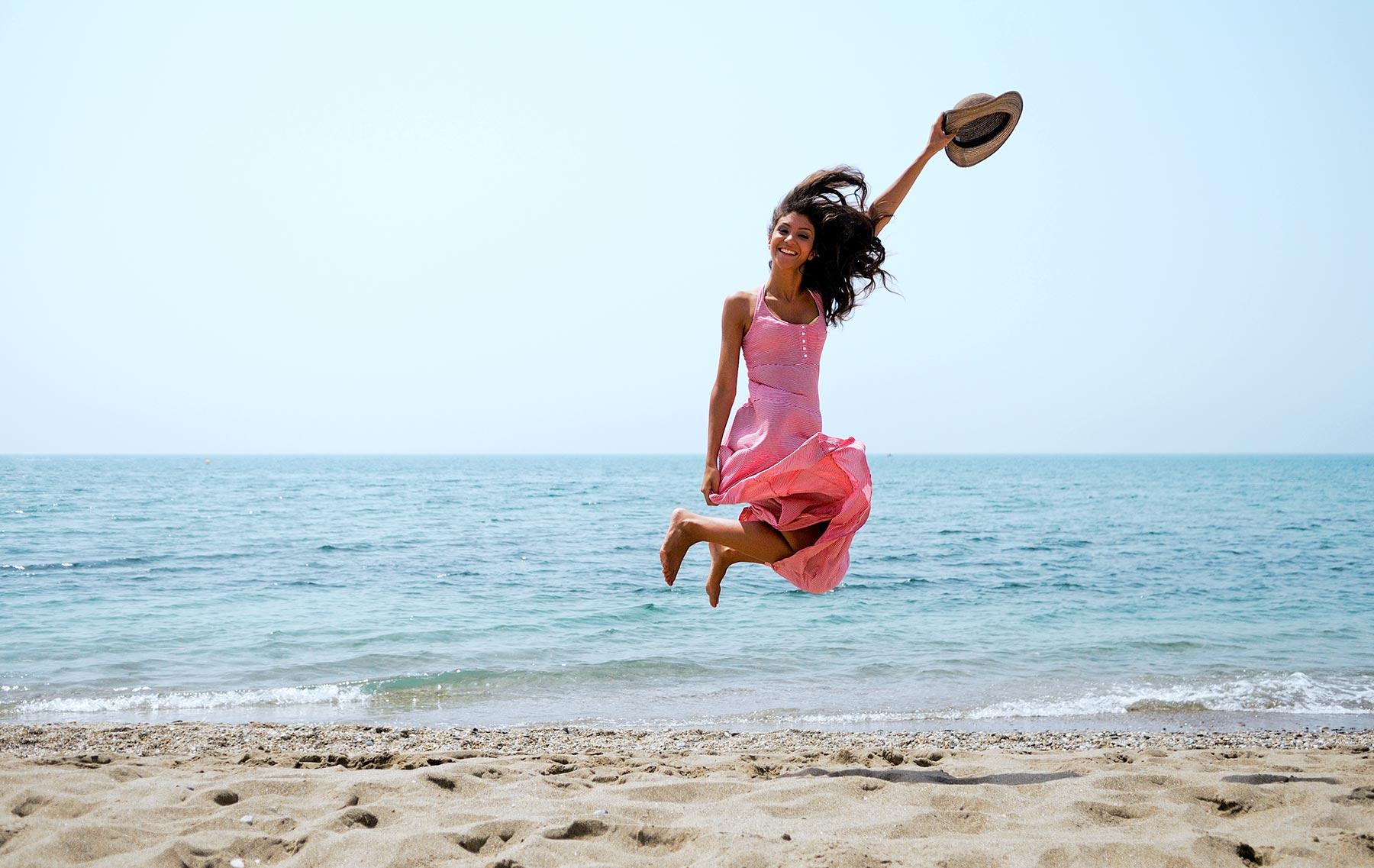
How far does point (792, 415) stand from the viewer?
439 centimetres

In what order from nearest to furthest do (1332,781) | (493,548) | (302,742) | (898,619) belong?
1. (1332,781)
2. (302,742)
3. (898,619)
4. (493,548)

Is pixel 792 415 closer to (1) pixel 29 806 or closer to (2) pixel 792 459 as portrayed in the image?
(2) pixel 792 459

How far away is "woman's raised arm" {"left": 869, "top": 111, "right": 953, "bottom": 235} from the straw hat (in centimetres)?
3

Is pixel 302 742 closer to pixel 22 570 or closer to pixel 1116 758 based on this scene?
pixel 1116 758

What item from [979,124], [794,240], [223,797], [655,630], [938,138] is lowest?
[655,630]

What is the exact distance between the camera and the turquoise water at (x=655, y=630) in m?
7.36

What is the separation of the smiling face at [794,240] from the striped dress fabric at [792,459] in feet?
0.65

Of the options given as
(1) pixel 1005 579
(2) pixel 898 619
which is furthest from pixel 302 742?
(1) pixel 1005 579

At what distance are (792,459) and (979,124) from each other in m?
2.06

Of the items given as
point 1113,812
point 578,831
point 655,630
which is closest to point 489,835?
point 578,831

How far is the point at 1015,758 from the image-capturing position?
16.6 feet

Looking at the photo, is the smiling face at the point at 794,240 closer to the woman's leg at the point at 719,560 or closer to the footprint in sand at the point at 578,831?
the woman's leg at the point at 719,560

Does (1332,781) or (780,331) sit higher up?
(780,331)

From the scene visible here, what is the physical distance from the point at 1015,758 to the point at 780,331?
260 centimetres
